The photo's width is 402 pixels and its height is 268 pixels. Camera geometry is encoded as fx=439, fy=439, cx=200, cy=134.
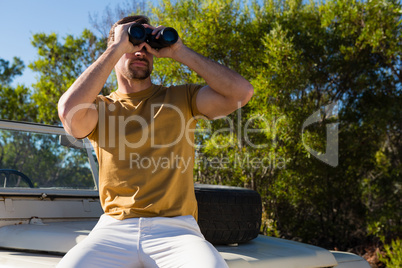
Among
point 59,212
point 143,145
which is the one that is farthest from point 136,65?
point 59,212

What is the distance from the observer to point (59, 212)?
115 inches

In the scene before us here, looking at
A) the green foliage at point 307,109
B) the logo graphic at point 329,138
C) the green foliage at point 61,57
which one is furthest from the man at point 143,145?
the green foliage at point 61,57

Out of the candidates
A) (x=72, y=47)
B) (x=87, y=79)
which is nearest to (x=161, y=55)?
(x=87, y=79)

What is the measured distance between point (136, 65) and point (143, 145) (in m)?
0.45

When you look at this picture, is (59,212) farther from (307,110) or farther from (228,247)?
(307,110)

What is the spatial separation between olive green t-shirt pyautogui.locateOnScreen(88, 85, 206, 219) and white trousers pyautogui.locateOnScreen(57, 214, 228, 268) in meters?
0.06

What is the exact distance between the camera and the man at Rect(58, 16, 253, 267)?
74.4 inches

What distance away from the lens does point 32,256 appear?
2287 mm

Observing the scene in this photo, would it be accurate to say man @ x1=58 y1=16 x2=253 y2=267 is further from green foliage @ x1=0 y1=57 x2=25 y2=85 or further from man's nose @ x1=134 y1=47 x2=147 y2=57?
green foliage @ x1=0 y1=57 x2=25 y2=85

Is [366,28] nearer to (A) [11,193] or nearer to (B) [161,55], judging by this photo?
(B) [161,55]

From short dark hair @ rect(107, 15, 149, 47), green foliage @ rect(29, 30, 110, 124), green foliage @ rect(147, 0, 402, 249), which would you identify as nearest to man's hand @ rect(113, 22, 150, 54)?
short dark hair @ rect(107, 15, 149, 47)

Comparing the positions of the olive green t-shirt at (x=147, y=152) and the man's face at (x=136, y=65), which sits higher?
the man's face at (x=136, y=65)

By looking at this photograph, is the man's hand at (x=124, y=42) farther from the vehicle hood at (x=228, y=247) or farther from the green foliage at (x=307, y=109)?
the green foliage at (x=307, y=109)

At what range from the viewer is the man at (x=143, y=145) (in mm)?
1891
